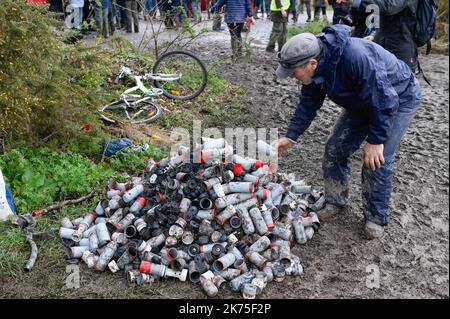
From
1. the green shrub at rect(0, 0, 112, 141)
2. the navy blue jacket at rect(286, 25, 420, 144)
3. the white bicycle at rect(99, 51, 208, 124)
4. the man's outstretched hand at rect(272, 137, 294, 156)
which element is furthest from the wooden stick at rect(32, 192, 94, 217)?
the navy blue jacket at rect(286, 25, 420, 144)

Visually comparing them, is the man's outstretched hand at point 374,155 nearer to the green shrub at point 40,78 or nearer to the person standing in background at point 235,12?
the green shrub at point 40,78

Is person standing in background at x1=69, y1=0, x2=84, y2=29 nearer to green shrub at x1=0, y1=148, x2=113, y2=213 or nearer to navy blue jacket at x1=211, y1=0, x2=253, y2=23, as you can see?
navy blue jacket at x1=211, y1=0, x2=253, y2=23

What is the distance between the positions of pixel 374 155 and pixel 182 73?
5.17 metres

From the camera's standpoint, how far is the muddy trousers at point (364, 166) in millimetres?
3979

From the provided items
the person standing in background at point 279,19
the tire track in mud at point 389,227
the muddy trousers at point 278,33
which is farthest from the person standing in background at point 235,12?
the tire track in mud at point 389,227

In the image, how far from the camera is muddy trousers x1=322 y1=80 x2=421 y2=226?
398cm

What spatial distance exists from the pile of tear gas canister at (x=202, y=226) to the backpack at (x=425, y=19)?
2.33 meters

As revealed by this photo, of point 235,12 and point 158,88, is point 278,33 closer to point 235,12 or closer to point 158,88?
point 235,12

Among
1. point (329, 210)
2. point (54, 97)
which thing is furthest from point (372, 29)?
point (54, 97)

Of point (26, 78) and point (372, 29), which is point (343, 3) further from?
point (26, 78)
